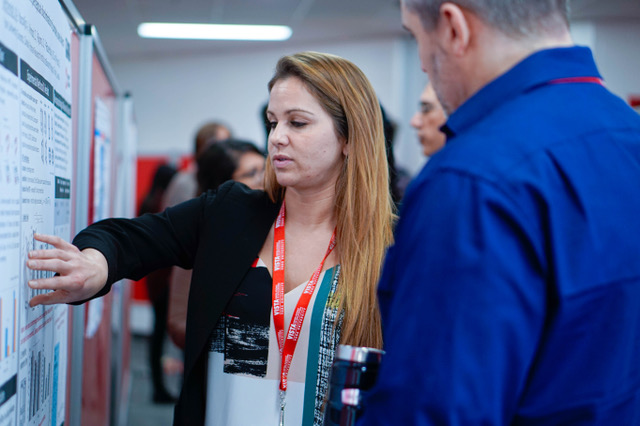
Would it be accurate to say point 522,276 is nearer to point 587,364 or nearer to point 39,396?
point 587,364

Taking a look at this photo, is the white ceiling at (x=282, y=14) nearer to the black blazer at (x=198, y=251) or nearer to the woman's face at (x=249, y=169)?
the woman's face at (x=249, y=169)

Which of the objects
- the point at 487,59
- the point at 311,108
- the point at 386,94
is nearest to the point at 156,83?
the point at 386,94

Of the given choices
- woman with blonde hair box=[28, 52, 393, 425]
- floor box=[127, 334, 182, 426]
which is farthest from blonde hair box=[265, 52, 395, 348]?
floor box=[127, 334, 182, 426]

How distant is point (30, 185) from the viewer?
40.8 inches

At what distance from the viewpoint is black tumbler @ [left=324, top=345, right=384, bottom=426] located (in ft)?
2.84

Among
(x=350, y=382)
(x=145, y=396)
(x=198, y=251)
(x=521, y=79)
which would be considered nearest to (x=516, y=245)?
(x=521, y=79)

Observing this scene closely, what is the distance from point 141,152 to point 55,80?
21.9 feet

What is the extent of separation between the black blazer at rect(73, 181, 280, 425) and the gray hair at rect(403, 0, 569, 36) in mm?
796

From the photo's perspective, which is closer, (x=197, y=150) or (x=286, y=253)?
(x=286, y=253)

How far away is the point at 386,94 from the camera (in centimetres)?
723

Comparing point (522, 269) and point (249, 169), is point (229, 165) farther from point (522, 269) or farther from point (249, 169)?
point (522, 269)

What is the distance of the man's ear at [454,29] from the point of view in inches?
30.2

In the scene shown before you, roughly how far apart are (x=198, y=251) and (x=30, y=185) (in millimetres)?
482

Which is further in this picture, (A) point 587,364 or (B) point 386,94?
(B) point 386,94
